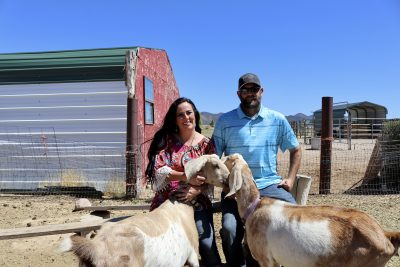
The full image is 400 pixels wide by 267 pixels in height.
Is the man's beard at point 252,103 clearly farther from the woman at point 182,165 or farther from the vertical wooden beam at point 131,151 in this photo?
the vertical wooden beam at point 131,151

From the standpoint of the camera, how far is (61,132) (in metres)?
9.62

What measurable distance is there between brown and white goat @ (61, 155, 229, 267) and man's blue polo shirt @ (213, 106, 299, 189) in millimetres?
556

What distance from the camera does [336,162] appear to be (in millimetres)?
12266

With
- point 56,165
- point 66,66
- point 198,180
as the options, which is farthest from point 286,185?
point 66,66

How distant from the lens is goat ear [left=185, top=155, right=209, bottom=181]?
3.62 metres

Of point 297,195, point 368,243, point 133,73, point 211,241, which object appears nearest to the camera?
point 368,243

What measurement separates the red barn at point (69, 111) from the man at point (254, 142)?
206 inches

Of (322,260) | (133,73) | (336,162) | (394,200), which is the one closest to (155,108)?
(133,73)

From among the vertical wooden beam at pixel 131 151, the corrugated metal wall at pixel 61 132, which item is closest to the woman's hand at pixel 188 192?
the vertical wooden beam at pixel 131 151

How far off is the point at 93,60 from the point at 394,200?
7.41 metres

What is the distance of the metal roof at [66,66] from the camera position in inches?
366

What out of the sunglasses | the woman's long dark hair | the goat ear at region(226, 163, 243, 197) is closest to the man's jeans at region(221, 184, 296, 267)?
the goat ear at region(226, 163, 243, 197)

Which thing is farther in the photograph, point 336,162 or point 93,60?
point 336,162

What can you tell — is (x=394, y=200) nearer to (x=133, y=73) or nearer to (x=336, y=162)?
(x=336, y=162)
